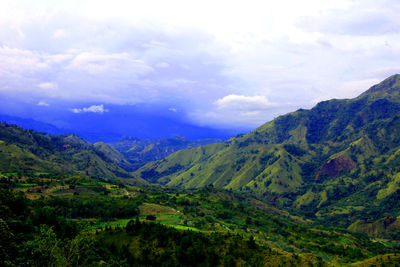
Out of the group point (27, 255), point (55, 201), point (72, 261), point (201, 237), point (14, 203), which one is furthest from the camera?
point (55, 201)

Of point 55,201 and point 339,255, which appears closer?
point 55,201

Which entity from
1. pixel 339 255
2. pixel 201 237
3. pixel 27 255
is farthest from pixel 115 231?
pixel 339 255

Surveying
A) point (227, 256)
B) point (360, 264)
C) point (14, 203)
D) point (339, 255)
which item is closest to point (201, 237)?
point (227, 256)

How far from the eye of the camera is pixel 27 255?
43.5 meters

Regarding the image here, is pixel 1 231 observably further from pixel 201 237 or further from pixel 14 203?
pixel 201 237

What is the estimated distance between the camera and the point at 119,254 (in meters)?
103

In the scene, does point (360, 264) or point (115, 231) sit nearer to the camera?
point (360, 264)

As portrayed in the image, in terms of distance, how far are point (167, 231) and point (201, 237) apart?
1532cm

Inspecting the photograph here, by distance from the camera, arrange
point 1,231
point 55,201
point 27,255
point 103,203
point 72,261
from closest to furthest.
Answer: point 1,231 → point 27,255 → point 72,261 → point 55,201 → point 103,203

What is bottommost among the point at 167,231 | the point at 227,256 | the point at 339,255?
the point at 339,255

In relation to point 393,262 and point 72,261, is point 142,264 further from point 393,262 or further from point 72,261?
point 393,262

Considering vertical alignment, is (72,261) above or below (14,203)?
below

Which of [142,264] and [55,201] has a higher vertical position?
[55,201]

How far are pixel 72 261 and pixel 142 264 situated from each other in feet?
181
